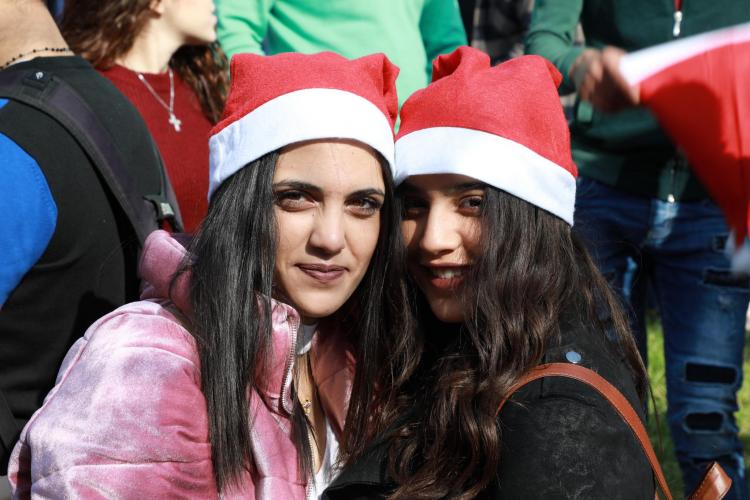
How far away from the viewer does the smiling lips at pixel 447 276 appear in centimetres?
229

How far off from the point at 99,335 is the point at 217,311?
0.81 ft

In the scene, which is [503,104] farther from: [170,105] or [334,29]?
[170,105]

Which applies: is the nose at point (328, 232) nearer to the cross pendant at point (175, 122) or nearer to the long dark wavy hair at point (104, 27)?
the cross pendant at point (175, 122)

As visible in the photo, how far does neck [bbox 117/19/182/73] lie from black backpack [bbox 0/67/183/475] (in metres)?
1.01

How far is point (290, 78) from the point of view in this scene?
226cm

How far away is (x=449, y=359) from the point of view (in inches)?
88.6

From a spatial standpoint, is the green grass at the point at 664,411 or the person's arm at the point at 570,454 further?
the green grass at the point at 664,411

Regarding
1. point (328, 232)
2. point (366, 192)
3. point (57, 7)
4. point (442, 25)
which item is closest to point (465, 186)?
point (366, 192)

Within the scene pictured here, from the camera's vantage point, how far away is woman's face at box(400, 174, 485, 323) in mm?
2266

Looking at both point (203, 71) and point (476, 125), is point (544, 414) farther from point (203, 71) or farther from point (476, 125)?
point (203, 71)

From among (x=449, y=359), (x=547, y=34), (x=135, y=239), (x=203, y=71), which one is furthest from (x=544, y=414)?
(x=203, y=71)

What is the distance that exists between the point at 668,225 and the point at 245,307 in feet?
5.58

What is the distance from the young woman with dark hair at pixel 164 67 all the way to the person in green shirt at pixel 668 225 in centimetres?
117

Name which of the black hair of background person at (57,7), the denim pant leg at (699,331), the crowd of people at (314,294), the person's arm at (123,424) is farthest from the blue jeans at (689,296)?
the black hair of background person at (57,7)
